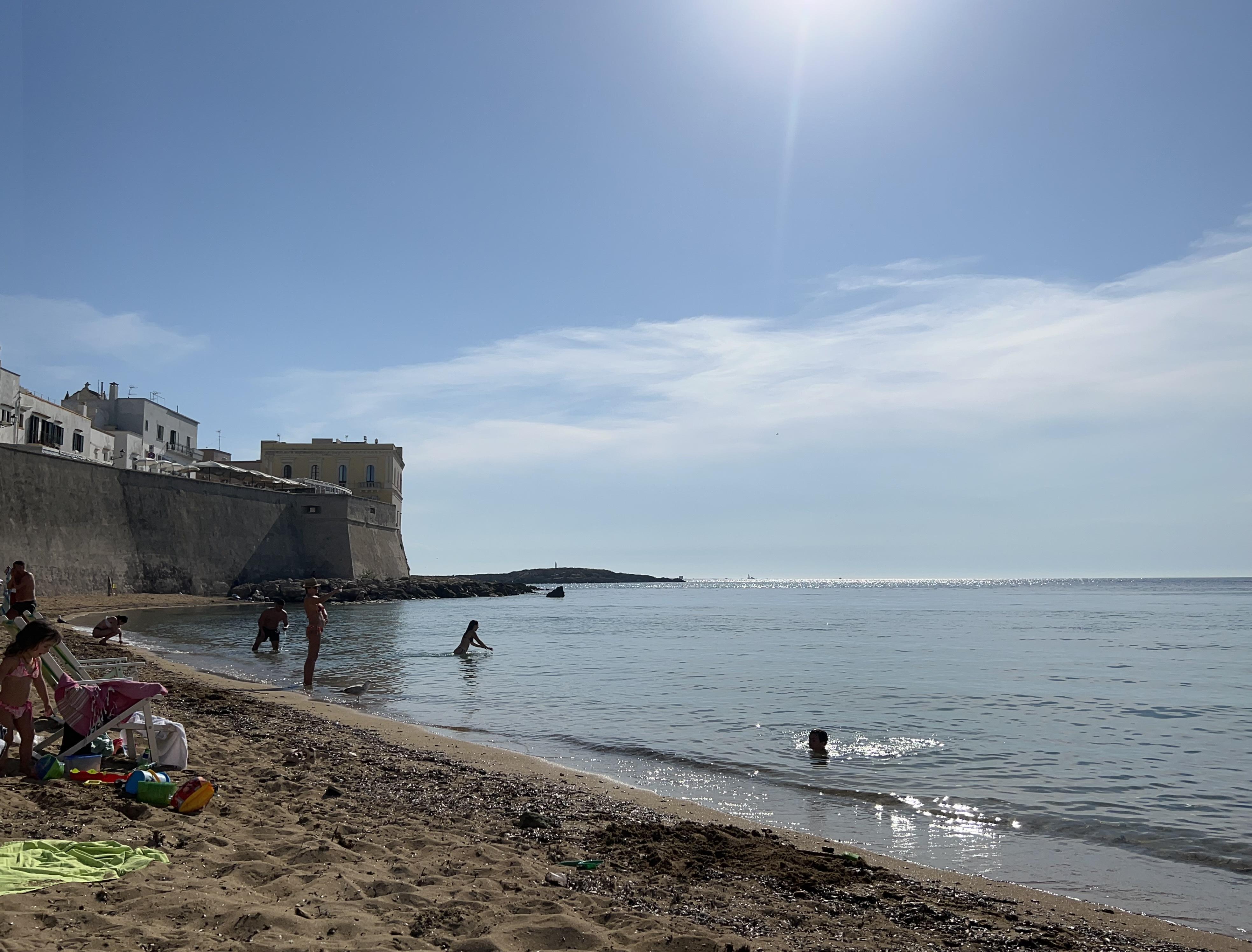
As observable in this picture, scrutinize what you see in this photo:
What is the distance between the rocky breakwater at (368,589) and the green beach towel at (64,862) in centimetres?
A: 3808

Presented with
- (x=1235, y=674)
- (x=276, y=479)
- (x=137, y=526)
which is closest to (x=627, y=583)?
(x=276, y=479)

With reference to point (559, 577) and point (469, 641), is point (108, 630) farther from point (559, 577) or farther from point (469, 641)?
point (559, 577)

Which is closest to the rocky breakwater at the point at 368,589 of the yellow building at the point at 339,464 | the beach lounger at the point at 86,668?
the yellow building at the point at 339,464

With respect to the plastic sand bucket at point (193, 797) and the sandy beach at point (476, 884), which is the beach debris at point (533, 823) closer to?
the sandy beach at point (476, 884)

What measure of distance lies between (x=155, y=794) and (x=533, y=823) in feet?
7.83

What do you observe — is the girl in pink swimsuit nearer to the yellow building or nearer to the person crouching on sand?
the person crouching on sand

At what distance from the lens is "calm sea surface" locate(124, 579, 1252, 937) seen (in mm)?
6609

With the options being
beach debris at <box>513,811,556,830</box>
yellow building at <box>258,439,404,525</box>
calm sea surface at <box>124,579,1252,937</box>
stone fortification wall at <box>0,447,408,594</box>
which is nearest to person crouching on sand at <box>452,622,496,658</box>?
calm sea surface at <box>124,579,1252,937</box>

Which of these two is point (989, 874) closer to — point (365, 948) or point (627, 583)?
point (365, 948)

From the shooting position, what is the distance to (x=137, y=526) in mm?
37750

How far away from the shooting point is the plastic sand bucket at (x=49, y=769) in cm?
544

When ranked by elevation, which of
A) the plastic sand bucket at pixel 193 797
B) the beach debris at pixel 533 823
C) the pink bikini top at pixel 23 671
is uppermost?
the pink bikini top at pixel 23 671

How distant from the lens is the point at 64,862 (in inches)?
158

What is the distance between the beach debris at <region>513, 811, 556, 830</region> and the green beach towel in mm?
2340
